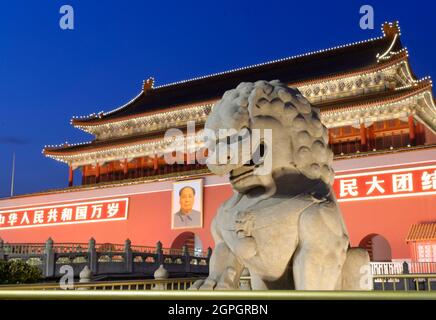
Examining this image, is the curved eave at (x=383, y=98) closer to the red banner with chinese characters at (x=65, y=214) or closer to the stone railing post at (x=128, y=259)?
the stone railing post at (x=128, y=259)

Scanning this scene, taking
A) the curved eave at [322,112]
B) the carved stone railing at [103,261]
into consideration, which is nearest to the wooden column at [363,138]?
the curved eave at [322,112]

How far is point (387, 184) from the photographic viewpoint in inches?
553

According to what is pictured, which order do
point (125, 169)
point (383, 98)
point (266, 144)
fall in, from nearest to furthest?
1. point (266, 144)
2. point (383, 98)
3. point (125, 169)

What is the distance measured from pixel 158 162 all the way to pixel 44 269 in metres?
10.1

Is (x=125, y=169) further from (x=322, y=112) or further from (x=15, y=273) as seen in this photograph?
(x=15, y=273)

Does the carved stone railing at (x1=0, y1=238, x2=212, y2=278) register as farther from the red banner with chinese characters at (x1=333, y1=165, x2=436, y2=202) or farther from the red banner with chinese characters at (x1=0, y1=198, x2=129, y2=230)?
the red banner with chinese characters at (x1=333, y1=165, x2=436, y2=202)

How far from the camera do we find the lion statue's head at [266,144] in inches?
115

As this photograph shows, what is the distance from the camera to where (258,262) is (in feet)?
9.27

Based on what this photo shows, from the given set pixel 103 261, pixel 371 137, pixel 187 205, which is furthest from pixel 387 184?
pixel 103 261

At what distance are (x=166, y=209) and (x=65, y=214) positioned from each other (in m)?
4.97

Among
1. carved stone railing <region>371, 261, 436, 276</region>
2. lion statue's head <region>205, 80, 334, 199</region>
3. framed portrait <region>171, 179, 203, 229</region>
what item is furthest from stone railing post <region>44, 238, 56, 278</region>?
lion statue's head <region>205, 80, 334, 199</region>
